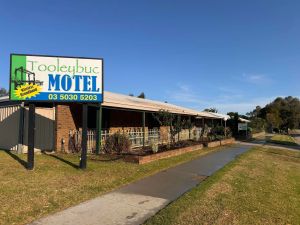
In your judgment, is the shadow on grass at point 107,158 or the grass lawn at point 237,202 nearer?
the grass lawn at point 237,202

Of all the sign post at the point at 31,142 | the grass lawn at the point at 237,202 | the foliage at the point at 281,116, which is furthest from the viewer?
the foliage at the point at 281,116

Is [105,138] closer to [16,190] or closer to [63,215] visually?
[16,190]

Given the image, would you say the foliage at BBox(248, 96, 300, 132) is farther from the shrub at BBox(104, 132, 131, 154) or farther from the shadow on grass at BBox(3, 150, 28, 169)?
the shadow on grass at BBox(3, 150, 28, 169)

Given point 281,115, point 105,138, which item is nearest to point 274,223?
point 105,138

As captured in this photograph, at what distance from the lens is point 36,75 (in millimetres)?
10273

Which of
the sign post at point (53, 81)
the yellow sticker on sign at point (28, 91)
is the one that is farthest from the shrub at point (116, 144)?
the yellow sticker on sign at point (28, 91)

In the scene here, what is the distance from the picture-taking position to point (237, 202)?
745cm

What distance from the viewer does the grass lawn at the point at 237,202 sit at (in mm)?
6148

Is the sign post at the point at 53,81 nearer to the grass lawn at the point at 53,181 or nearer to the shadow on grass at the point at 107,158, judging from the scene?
the grass lawn at the point at 53,181

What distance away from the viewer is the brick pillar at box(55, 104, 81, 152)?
13.7 m

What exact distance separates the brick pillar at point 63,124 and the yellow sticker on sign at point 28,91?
143 inches

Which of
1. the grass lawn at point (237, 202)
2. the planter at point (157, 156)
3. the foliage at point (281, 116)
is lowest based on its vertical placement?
the grass lawn at point (237, 202)

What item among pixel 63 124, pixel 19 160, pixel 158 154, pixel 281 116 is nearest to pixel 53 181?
pixel 19 160

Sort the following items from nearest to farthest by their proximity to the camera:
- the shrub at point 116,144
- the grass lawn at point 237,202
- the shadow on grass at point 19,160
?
the grass lawn at point 237,202, the shadow on grass at point 19,160, the shrub at point 116,144
